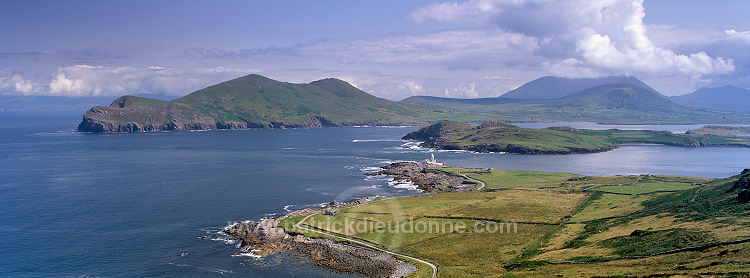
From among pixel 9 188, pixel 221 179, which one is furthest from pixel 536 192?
pixel 9 188

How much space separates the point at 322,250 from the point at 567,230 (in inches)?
1677

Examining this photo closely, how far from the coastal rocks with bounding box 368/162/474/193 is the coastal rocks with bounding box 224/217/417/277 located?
57743 mm

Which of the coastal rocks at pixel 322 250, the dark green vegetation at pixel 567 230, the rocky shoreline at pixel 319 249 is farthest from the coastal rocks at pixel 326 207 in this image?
the coastal rocks at pixel 322 250

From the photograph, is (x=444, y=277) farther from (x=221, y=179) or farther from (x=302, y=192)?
(x=221, y=179)

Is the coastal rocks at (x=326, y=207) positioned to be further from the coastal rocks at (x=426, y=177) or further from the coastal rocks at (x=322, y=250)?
the coastal rocks at (x=426, y=177)

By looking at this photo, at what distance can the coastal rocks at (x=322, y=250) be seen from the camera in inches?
2783

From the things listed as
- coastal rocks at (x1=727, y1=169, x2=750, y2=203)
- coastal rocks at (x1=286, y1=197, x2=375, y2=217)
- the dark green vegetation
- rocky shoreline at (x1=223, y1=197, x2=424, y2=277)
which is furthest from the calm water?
coastal rocks at (x1=727, y1=169, x2=750, y2=203)

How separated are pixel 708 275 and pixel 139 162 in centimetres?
19207

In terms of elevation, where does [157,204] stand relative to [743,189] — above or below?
below

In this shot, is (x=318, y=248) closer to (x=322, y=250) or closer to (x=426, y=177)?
(x=322, y=250)

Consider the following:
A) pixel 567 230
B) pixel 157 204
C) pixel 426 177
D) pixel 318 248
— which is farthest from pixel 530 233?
pixel 157 204

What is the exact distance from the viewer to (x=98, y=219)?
100 metres

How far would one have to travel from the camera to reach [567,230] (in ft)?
271

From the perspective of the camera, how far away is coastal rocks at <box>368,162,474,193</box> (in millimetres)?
137425
